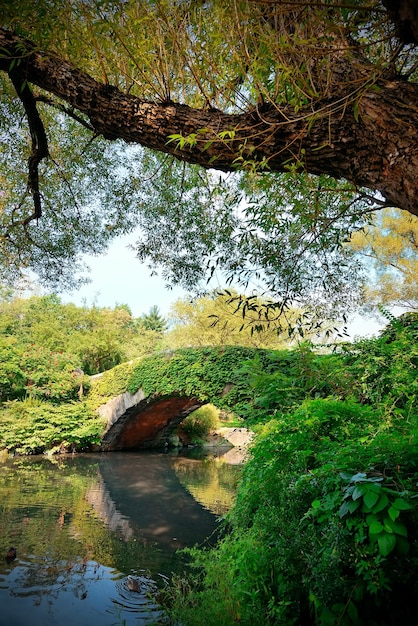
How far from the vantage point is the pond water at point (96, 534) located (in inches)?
143

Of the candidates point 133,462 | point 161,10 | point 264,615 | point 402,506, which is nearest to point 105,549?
point 264,615

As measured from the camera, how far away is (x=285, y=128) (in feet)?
6.78

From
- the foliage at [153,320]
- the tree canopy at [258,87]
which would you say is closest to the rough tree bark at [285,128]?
the tree canopy at [258,87]

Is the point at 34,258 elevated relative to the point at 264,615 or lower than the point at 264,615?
elevated

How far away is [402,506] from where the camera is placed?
5.08 feet

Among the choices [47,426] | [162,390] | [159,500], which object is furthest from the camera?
[47,426]

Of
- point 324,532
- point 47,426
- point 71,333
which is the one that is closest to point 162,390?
point 47,426

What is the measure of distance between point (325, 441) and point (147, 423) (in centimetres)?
1259

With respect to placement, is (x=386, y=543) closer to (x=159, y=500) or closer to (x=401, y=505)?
(x=401, y=505)

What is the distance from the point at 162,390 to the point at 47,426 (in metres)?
3.98

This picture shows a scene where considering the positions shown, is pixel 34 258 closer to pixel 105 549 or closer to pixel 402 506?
pixel 105 549

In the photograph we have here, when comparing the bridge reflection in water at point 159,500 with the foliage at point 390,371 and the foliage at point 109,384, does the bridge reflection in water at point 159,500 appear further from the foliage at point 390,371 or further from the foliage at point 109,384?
the foliage at point 390,371

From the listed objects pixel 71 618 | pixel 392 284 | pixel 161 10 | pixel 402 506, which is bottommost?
pixel 71 618

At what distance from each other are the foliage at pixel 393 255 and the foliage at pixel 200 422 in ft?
A: 25.3
